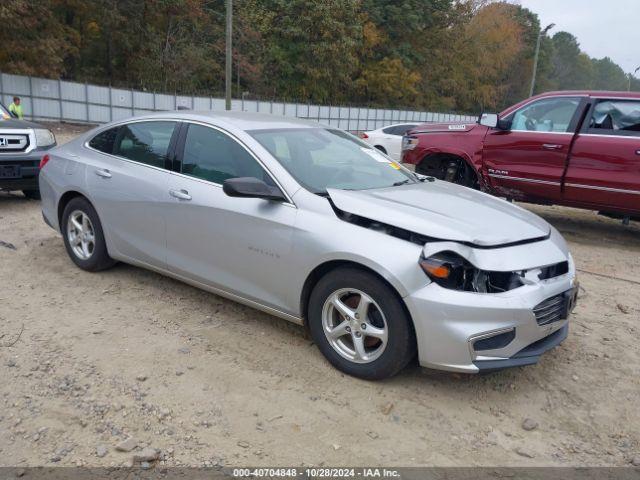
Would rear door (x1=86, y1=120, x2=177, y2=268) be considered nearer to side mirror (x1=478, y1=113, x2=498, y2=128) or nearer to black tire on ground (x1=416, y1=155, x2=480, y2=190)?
side mirror (x1=478, y1=113, x2=498, y2=128)

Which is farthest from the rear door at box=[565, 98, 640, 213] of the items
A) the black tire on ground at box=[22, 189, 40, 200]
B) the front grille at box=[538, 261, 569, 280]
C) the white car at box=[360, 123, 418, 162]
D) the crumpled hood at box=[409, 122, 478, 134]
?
the white car at box=[360, 123, 418, 162]

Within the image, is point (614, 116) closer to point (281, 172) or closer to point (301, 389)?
point (281, 172)

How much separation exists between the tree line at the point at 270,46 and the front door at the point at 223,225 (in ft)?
88.2

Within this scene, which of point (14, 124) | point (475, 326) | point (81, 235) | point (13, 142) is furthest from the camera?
point (14, 124)

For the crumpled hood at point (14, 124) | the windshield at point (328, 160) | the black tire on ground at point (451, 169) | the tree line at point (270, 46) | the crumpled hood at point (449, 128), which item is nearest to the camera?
the windshield at point (328, 160)

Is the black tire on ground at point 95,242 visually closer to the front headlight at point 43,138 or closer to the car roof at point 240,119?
the car roof at point 240,119

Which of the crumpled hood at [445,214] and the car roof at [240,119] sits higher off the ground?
the car roof at [240,119]

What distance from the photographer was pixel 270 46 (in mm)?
40938

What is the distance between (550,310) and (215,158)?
99.4 inches

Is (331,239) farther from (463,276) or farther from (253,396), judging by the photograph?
(253,396)

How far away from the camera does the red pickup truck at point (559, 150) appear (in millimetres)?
6734

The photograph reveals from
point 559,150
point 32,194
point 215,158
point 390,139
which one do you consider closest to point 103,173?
point 215,158

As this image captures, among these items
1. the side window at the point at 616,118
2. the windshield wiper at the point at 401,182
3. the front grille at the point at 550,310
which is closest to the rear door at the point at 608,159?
the side window at the point at 616,118

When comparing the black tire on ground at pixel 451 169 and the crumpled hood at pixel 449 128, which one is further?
the black tire on ground at pixel 451 169
